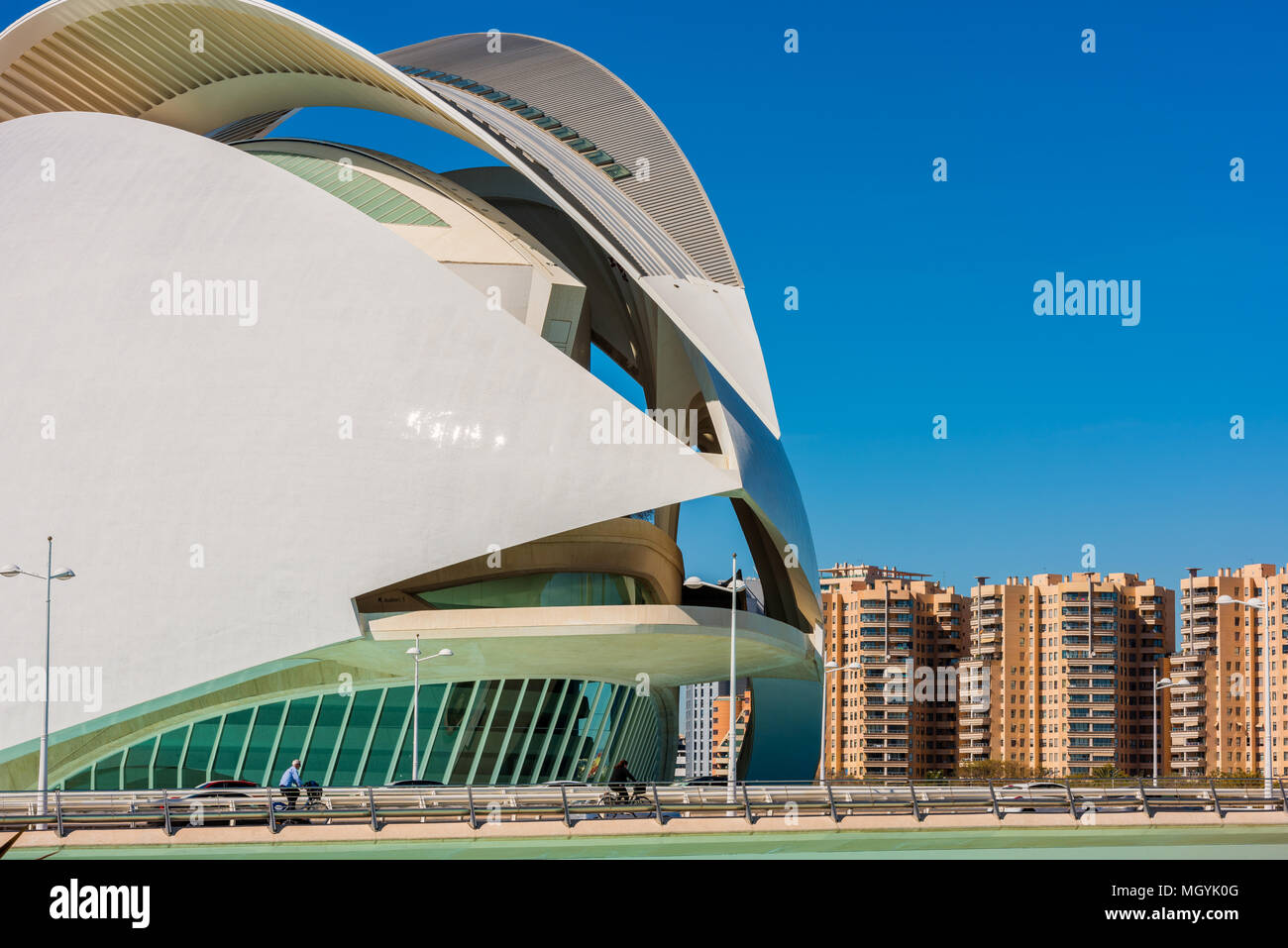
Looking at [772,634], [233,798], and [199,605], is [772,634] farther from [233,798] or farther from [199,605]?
[233,798]

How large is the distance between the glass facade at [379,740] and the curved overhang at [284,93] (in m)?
9.98

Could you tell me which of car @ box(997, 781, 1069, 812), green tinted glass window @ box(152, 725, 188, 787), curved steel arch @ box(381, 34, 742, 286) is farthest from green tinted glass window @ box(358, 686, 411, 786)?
car @ box(997, 781, 1069, 812)

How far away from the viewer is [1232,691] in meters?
99.5

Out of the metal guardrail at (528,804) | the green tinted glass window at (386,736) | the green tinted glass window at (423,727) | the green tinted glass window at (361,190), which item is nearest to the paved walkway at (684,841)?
the metal guardrail at (528,804)

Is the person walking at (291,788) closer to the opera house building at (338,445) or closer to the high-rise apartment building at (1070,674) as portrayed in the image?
the opera house building at (338,445)

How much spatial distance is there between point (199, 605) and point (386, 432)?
5201 millimetres

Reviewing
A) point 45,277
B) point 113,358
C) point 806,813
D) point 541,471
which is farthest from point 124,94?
point 806,813

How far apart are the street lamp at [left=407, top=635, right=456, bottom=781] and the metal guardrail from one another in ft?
17.2

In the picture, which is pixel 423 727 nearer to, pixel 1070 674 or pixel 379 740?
pixel 379 740

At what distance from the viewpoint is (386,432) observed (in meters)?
29.8

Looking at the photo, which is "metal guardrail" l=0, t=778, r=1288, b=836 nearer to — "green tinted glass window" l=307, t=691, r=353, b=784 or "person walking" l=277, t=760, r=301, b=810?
"person walking" l=277, t=760, r=301, b=810

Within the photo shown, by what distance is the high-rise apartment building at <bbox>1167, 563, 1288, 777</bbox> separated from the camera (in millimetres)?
96500

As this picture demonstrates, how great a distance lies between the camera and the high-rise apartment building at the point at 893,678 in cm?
10812

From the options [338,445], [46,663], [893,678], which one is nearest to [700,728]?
[893,678]
